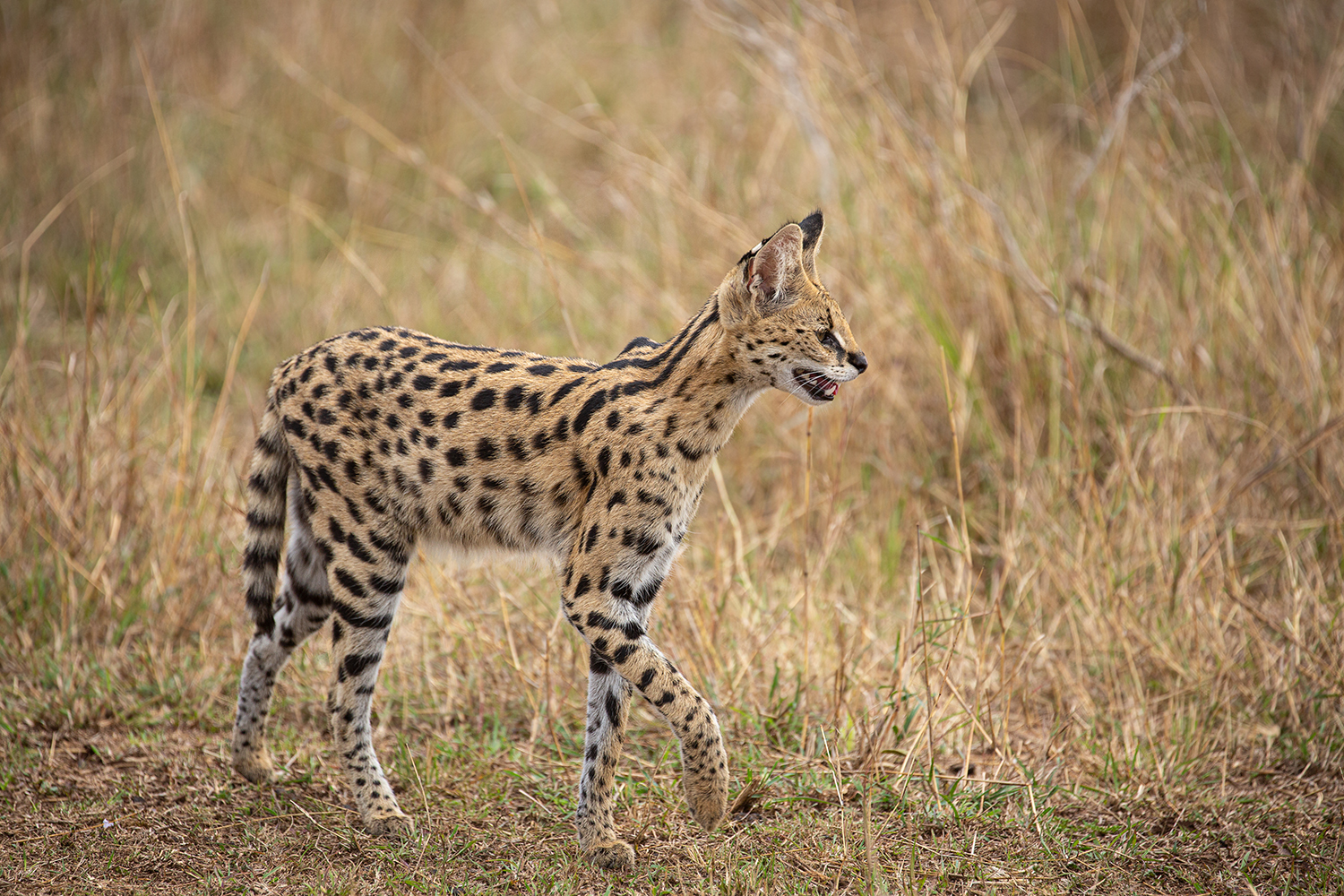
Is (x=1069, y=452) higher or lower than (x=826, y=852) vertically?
higher

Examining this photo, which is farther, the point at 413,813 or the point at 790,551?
the point at 790,551

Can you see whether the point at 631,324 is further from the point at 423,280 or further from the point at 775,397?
the point at 423,280

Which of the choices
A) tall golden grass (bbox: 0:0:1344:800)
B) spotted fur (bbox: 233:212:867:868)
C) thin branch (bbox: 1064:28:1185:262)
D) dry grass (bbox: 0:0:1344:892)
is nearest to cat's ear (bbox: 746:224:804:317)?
spotted fur (bbox: 233:212:867:868)

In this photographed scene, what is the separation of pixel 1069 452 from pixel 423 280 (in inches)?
→ 175

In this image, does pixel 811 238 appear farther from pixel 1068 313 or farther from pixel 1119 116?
pixel 1119 116

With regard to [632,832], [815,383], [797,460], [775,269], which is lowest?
[632,832]

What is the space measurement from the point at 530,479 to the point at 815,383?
988 millimetres

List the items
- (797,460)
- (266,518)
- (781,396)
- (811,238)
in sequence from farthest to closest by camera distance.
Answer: (781,396) → (797,460) → (266,518) → (811,238)

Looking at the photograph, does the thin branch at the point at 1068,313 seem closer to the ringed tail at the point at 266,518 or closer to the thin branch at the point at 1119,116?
the thin branch at the point at 1119,116

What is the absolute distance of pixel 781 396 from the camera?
257 inches

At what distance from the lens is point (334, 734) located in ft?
13.2

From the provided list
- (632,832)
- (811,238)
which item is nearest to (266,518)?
(632,832)

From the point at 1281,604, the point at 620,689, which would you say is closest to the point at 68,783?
the point at 620,689

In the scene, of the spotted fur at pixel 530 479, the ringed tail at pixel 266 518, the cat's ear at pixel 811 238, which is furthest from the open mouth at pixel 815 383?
the ringed tail at pixel 266 518
